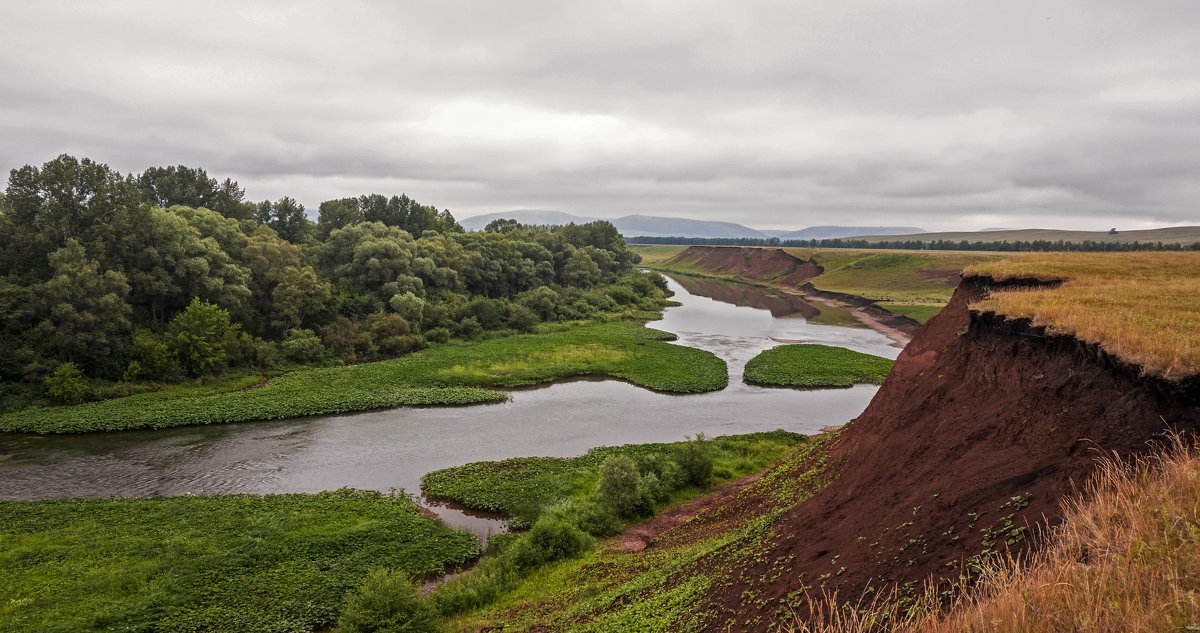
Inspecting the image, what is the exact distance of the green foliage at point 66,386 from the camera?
37219 millimetres

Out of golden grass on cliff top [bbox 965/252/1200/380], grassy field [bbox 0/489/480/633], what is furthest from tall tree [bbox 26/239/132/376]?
golden grass on cliff top [bbox 965/252/1200/380]

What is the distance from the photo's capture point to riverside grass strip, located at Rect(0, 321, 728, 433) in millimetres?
35812

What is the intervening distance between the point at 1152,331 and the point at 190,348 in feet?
181

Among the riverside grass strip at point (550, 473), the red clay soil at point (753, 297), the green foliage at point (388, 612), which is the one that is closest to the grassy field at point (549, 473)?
the riverside grass strip at point (550, 473)

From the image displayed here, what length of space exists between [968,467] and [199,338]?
169 ft

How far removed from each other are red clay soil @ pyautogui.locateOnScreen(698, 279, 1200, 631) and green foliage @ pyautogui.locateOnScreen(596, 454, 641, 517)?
884cm

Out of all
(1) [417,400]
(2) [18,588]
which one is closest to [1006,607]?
(2) [18,588]

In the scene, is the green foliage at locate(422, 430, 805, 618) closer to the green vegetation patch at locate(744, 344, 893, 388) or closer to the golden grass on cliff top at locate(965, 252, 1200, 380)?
the green vegetation patch at locate(744, 344, 893, 388)

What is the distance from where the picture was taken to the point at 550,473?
29938 millimetres

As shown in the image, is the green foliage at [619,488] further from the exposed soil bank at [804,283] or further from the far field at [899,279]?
the far field at [899,279]

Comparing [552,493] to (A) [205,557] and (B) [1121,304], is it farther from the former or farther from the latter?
(B) [1121,304]

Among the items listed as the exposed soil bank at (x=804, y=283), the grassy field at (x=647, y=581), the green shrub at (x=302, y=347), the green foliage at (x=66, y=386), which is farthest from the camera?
the exposed soil bank at (x=804, y=283)

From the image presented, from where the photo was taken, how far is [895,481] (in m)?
15.2

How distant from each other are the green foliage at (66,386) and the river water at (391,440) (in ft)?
16.2
